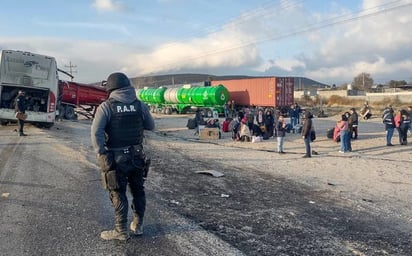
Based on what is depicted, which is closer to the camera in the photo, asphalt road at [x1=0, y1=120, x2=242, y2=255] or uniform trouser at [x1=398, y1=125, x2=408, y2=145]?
asphalt road at [x1=0, y1=120, x2=242, y2=255]

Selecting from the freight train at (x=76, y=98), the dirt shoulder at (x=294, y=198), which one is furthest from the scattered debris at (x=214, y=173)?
the freight train at (x=76, y=98)

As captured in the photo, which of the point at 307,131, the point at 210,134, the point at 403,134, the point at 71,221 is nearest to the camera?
the point at 71,221

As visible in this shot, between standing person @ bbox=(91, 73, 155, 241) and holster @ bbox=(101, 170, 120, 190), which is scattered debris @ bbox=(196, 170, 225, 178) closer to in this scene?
standing person @ bbox=(91, 73, 155, 241)

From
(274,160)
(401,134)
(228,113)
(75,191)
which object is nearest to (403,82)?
(228,113)

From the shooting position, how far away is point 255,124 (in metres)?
20.0

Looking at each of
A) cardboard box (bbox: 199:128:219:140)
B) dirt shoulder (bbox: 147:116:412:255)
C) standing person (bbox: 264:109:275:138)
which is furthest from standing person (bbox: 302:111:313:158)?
cardboard box (bbox: 199:128:219:140)

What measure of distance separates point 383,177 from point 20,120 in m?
13.5

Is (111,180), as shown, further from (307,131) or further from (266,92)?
(266,92)

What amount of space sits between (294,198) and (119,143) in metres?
3.90

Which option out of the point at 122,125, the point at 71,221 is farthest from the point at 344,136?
the point at 122,125

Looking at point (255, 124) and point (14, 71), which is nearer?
point (14, 71)

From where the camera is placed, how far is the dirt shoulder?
202 inches

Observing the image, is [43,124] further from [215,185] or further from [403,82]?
[403,82]

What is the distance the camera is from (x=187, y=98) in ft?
137
